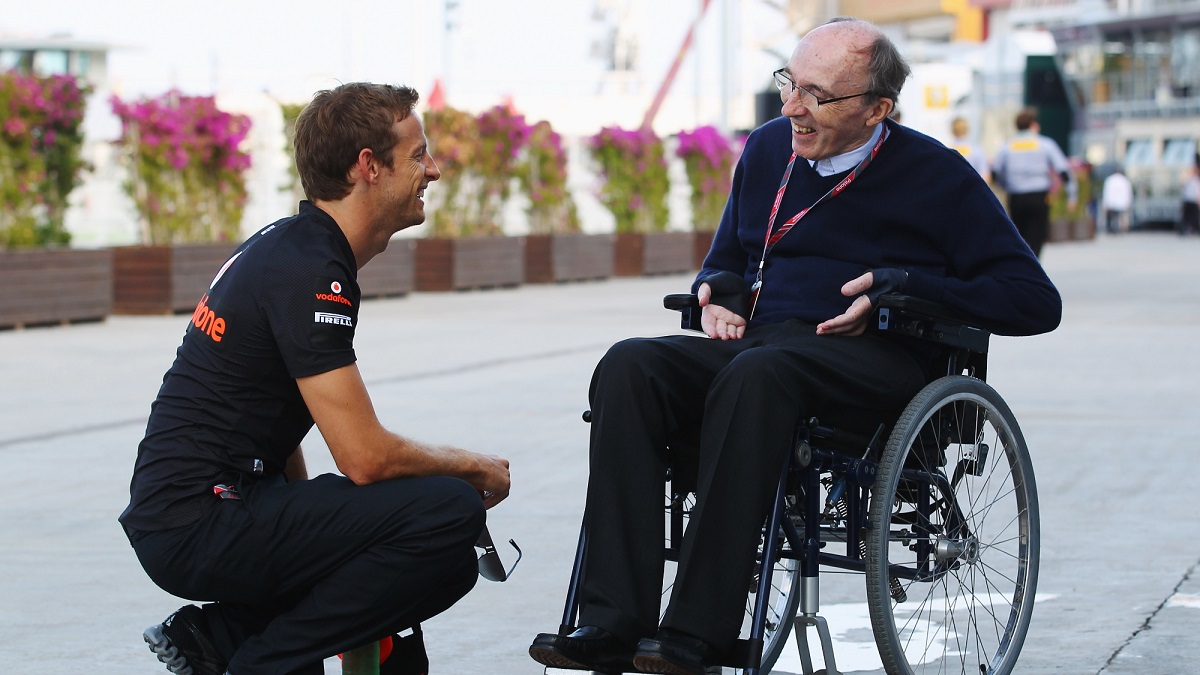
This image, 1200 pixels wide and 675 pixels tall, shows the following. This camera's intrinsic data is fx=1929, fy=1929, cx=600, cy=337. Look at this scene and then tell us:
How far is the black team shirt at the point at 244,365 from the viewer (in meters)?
3.32

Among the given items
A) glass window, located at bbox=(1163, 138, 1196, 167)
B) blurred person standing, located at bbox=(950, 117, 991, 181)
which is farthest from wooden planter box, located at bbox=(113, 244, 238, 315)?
glass window, located at bbox=(1163, 138, 1196, 167)

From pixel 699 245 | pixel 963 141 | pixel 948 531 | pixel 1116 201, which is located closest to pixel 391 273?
pixel 699 245

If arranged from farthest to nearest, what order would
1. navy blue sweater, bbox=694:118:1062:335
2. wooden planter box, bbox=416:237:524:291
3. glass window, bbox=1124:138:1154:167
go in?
glass window, bbox=1124:138:1154:167 → wooden planter box, bbox=416:237:524:291 → navy blue sweater, bbox=694:118:1062:335

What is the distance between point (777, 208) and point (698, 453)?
669mm

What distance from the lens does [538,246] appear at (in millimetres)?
19469

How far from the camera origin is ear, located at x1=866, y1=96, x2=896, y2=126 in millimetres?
4055

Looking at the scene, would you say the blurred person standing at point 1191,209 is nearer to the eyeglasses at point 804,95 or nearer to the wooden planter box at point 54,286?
the wooden planter box at point 54,286

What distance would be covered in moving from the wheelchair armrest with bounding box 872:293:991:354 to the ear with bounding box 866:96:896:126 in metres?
0.43

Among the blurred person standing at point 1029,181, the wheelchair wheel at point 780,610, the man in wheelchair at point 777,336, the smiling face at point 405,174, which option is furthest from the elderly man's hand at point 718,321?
the blurred person standing at point 1029,181

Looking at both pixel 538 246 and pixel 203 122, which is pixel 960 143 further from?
pixel 203 122

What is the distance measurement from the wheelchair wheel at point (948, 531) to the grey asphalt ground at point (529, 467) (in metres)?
0.15

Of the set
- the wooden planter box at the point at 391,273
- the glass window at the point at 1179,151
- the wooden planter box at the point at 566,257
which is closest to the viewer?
the wooden planter box at the point at 391,273

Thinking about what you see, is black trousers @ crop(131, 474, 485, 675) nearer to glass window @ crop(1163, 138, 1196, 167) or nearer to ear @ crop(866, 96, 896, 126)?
ear @ crop(866, 96, 896, 126)

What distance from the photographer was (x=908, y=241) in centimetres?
405
